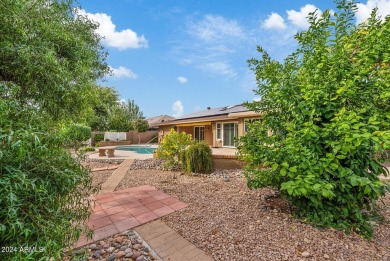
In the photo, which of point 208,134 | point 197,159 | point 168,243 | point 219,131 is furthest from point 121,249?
point 208,134

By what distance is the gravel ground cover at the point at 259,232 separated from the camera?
9.09ft

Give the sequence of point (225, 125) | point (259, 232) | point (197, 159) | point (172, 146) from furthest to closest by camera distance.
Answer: point (225, 125) < point (172, 146) < point (197, 159) < point (259, 232)

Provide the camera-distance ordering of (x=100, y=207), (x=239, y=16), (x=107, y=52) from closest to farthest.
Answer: (x=100, y=207), (x=107, y=52), (x=239, y=16)

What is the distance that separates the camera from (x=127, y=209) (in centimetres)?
445

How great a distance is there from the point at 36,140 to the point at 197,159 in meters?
6.59

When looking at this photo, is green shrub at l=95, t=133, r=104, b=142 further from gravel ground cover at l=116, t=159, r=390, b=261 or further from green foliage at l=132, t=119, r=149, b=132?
gravel ground cover at l=116, t=159, r=390, b=261

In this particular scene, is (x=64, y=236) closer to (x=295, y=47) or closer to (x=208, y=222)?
(x=208, y=222)

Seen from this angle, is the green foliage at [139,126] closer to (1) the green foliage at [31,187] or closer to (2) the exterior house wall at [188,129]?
(2) the exterior house wall at [188,129]

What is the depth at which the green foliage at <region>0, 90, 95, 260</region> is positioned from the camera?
1310 millimetres

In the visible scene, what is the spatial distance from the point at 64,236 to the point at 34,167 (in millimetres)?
669

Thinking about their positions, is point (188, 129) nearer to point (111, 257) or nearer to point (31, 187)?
point (111, 257)

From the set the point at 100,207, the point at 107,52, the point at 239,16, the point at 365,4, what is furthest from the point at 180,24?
the point at 100,207

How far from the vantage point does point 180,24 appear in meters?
9.02

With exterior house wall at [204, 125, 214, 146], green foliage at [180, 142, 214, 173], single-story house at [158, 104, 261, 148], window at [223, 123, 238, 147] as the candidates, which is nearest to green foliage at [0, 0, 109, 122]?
green foliage at [180, 142, 214, 173]
